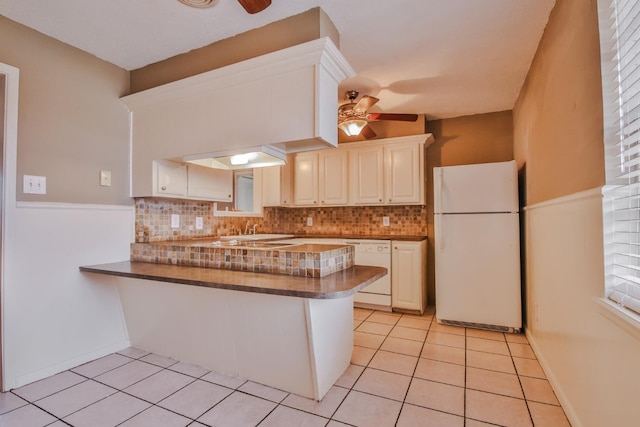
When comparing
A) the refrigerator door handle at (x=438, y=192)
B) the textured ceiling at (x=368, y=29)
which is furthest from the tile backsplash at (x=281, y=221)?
the textured ceiling at (x=368, y=29)

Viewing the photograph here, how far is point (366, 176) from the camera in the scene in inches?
156

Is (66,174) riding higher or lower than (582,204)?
higher

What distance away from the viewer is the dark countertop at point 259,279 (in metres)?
1.54

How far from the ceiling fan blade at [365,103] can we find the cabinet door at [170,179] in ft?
5.45

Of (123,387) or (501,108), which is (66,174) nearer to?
(123,387)

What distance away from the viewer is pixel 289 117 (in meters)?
1.97

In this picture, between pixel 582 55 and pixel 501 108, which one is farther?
pixel 501 108

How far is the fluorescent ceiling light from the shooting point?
2124mm

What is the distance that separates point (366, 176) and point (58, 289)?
3.17 m

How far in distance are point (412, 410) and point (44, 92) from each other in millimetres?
3109

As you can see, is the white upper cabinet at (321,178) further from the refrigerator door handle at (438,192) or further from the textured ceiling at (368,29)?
the textured ceiling at (368,29)

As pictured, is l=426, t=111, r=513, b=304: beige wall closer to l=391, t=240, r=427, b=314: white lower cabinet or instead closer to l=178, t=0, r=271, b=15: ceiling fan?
l=391, t=240, r=427, b=314: white lower cabinet

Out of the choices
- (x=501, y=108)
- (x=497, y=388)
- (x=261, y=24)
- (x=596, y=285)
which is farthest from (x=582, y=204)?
(x=501, y=108)

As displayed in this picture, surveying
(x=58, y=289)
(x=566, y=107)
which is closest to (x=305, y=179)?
(x=58, y=289)
